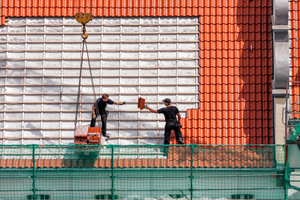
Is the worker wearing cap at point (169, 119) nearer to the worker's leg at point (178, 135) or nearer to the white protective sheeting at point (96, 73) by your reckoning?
the worker's leg at point (178, 135)

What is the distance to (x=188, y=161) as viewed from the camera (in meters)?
12.1

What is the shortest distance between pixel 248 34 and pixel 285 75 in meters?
2.22

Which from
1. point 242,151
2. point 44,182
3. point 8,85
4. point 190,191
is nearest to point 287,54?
point 242,151

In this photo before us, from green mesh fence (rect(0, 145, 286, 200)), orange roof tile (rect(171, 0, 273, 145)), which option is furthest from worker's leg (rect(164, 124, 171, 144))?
green mesh fence (rect(0, 145, 286, 200))

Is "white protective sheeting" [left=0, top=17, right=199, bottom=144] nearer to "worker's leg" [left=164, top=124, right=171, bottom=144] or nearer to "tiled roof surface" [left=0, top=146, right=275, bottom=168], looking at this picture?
"worker's leg" [left=164, top=124, right=171, bottom=144]

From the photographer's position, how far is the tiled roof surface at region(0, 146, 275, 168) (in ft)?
38.7

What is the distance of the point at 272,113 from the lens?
1454cm

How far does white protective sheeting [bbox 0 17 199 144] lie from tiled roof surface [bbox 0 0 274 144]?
1.27ft

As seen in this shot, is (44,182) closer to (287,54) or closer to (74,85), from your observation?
(74,85)

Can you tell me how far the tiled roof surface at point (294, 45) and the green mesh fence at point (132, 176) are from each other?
3.69m

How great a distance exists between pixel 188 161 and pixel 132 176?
1848 mm

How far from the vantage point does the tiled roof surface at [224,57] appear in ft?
47.7

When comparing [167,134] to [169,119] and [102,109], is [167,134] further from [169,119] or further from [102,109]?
[102,109]

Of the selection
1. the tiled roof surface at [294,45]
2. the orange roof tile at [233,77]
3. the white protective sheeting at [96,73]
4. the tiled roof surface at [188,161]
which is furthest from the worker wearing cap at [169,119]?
the tiled roof surface at [294,45]
